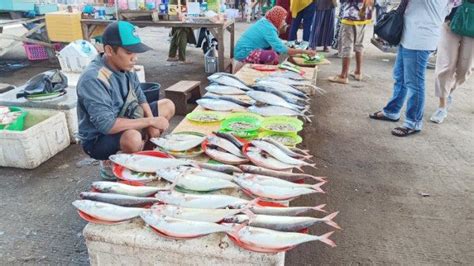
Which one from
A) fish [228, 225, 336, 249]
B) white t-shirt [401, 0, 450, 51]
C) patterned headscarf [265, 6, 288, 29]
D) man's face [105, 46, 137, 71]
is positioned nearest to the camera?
fish [228, 225, 336, 249]

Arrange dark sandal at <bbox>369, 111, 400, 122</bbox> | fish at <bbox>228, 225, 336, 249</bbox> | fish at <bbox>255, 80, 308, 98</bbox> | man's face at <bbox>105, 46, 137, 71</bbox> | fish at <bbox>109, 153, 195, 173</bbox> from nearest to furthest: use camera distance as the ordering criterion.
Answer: fish at <bbox>228, 225, 336, 249</bbox> → fish at <bbox>109, 153, 195, 173</bbox> → man's face at <bbox>105, 46, 137, 71</bbox> → fish at <bbox>255, 80, 308, 98</bbox> → dark sandal at <bbox>369, 111, 400, 122</bbox>

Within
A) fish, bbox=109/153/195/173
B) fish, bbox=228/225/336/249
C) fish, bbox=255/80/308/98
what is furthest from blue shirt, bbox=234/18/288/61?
fish, bbox=228/225/336/249

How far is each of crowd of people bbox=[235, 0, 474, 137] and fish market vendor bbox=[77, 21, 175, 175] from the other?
2.87 metres

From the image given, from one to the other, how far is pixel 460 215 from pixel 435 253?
25.7 inches

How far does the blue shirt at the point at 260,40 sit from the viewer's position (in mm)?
5309

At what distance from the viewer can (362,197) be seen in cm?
331

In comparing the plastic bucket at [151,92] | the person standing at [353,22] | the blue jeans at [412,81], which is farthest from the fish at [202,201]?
the person standing at [353,22]

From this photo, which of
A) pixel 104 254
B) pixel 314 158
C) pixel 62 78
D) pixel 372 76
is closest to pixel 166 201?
pixel 104 254

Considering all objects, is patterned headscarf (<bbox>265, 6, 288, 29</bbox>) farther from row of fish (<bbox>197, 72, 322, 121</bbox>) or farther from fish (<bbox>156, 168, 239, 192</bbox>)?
fish (<bbox>156, 168, 239, 192</bbox>)

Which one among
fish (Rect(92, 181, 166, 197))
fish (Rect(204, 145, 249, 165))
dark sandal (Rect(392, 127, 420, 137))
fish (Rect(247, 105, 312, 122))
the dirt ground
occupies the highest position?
fish (Rect(247, 105, 312, 122))

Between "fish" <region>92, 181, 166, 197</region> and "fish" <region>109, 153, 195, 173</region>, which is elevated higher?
"fish" <region>109, 153, 195, 173</region>

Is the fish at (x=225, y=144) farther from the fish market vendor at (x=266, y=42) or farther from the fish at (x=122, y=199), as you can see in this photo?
the fish market vendor at (x=266, y=42)

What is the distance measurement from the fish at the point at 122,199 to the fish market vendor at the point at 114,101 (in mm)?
762

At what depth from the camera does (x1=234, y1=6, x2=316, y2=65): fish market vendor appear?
5301 millimetres
